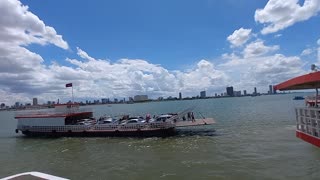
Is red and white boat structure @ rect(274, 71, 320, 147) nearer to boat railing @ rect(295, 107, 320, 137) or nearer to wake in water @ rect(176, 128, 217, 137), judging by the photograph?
boat railing @ rect(295, 107, 320, 137)

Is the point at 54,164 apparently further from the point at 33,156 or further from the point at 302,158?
the point at 302,158

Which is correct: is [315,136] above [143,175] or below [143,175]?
above

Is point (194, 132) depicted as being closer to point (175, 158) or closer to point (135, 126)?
point (135, 126)

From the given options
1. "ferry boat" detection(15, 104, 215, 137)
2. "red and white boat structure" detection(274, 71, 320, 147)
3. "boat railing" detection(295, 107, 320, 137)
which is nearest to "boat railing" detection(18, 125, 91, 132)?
"ferry boat" detection(15, 104, 215, 137)

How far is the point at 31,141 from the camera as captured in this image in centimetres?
4538

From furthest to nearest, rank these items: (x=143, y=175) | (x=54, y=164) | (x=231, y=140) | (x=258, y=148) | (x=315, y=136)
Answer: (x=231, y=140), (x=258, y=148), (x=54, y=164), (x=143, y=175), (x=315, y=136)

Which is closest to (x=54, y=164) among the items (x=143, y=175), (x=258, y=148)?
(x=143, y=175)

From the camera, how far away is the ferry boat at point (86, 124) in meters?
42.8

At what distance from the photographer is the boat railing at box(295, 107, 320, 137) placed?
15109 millimetres

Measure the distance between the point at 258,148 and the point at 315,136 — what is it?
607 inches

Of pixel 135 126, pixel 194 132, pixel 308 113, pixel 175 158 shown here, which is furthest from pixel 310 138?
pixel 135 126

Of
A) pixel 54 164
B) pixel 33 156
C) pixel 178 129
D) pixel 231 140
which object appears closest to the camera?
pixel 54 164

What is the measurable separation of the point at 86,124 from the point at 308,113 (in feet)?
118

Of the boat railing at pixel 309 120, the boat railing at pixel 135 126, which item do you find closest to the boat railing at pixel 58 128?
the boat railing at pixel 135 126
